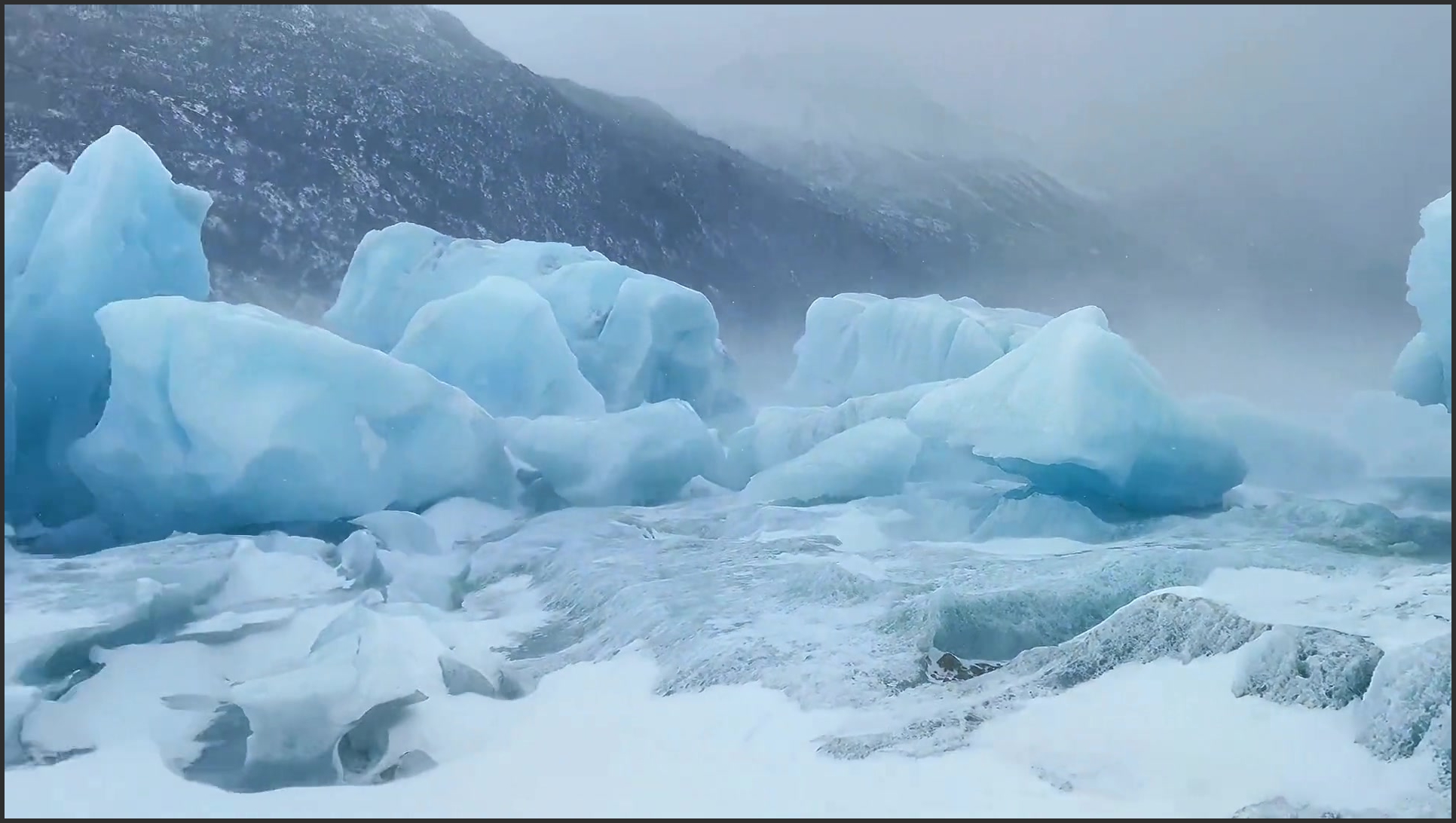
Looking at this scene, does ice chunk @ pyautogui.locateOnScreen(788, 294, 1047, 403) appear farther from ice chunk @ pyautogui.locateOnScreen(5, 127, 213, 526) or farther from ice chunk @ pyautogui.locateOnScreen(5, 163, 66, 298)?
ice chunk @ pyautogui.locateOnScreen(5, 163, 66, 298)

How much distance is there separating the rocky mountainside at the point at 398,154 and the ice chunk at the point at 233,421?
2005 centimetres

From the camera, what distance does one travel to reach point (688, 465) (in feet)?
34.2

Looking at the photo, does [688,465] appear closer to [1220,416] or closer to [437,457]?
[437,457]

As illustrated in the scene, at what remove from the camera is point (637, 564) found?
736 centimetres

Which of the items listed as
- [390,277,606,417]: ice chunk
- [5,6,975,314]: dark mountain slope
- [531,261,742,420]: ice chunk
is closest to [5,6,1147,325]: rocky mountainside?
[5,6,975,314]: dark mountain slope

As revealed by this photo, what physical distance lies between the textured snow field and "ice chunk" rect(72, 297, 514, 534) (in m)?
0.61

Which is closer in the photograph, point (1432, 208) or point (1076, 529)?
point (1432, 208)

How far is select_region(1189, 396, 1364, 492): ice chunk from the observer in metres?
10.0

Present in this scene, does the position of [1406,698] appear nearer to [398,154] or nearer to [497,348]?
[497,348]

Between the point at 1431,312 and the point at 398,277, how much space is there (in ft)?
35.5

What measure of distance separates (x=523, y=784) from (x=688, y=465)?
Result: 6696 mm

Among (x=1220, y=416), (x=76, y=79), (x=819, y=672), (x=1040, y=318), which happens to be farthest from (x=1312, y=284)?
(x=819, y=672)

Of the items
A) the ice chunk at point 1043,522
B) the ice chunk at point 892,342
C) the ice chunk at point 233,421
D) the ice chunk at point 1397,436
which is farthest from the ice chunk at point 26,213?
the ice chunk at point 1397,436

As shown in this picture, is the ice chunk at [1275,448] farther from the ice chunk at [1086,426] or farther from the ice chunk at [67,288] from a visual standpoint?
the ice chunk at [67,288]
